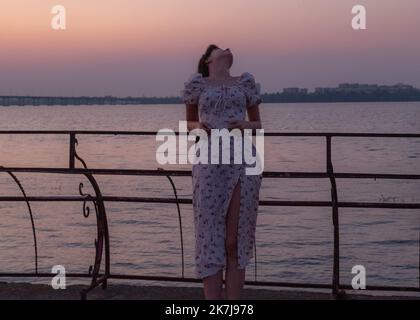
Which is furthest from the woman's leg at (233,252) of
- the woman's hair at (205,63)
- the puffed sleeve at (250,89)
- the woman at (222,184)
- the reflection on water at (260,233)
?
the reflection on water at (260,233)

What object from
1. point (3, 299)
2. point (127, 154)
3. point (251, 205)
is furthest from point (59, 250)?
point (127, 154)

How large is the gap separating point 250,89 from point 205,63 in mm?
331

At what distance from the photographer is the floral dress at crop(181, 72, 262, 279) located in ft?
16.3

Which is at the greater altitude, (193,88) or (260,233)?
(193,88)

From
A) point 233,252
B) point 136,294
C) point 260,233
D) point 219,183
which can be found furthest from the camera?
point 260,233

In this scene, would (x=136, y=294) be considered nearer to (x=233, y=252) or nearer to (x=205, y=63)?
(x=233, y=252)

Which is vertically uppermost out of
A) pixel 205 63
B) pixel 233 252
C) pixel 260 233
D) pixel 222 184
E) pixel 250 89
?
pixel 205 63

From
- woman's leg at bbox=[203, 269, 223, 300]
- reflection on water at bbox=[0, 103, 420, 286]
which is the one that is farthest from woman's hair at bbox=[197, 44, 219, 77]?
reflection on water at bbox=[0, 103, 420, 286]

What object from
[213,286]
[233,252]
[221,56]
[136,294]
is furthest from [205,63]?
[136,294]

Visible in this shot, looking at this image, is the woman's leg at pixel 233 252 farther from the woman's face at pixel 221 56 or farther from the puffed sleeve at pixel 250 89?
the woman's face at pixel 221 56

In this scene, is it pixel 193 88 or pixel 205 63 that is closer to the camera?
pixel 193 88

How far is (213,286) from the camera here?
5160mm

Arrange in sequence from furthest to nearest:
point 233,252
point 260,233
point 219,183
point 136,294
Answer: point 260,233, point 136,294, point 233,252, point 219,183

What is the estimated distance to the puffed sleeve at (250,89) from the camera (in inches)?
198
